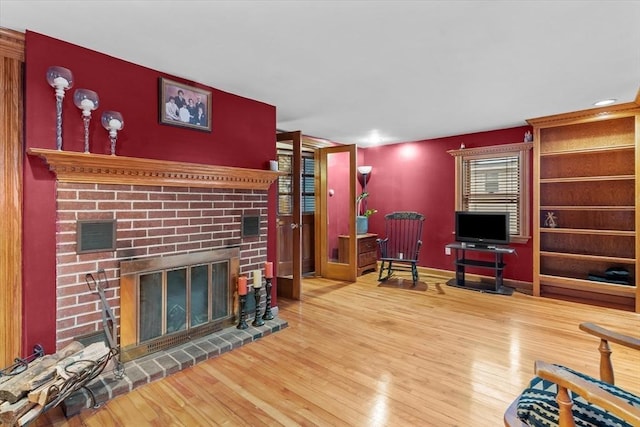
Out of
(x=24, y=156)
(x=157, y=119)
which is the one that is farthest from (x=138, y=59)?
(x=24, y=156)

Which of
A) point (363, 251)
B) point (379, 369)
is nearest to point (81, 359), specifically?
point (379, 369)

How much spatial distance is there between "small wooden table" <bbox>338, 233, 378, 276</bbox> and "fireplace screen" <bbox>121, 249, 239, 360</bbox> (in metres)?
2.52

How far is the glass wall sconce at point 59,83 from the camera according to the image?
199 centimetres

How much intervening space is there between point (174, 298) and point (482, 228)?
3.94m

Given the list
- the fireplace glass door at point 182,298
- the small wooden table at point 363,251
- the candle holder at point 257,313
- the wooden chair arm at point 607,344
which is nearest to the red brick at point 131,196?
the fireplace glass door at point 182,298

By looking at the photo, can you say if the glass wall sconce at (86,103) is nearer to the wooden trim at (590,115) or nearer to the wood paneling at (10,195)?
the wood paneling at (10,195)

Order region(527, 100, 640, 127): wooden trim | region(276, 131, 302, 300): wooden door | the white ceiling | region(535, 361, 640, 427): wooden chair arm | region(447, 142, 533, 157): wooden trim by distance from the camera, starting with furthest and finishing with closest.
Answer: region(447, 142, 533, 157): wooden trim
region(276, 131, 302, 300): wooden door
region(527, 100, 640, 127): wooden trim
the white ceiling
region(535, 361, 640, 427): wooden chair arm

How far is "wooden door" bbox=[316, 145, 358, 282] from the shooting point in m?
4.85

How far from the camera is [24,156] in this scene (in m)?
2.00

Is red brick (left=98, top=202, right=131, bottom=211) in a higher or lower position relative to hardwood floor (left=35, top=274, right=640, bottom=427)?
higher

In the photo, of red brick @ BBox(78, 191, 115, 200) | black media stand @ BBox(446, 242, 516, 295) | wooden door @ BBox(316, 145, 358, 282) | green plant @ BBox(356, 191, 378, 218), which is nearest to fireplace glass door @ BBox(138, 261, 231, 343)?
red brick @ BBox(78, 191, 115, 200)

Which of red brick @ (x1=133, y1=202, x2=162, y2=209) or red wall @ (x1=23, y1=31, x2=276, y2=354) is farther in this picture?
red brick @ (x1=133, y1=202, x2=162, y2=209)

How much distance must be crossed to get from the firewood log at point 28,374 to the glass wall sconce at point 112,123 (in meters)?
1.28

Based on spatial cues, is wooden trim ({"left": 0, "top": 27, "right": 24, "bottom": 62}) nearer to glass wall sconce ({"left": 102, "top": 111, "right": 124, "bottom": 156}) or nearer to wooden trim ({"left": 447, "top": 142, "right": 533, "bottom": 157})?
glass wall sconce ({"left": 102, "top": 111, "right": 124, "bottom": 156})
